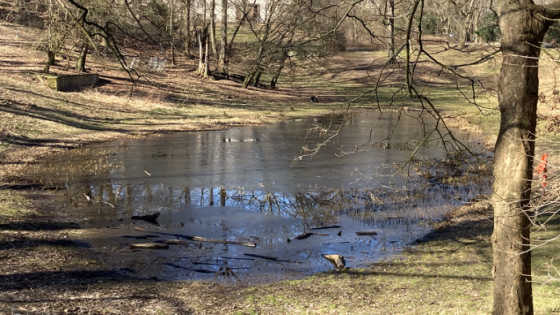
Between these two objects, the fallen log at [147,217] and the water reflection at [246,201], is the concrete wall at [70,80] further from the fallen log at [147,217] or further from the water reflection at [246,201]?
the fallen log at [147,217]

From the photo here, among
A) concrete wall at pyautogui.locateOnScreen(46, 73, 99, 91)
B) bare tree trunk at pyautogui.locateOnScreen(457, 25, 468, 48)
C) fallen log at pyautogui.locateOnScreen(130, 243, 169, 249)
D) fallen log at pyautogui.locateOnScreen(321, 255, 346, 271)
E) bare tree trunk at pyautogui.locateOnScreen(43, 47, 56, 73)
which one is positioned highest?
bare tree trunk at pyautogui.locateOnScreen(457, 25, 468, 48)

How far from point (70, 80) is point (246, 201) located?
17.7 m

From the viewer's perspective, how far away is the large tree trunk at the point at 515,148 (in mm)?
5320

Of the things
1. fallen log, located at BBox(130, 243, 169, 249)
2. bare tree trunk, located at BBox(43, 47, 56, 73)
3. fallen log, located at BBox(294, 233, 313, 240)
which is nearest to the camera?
fallen log, located at BBox(130, 243, 169, 249)

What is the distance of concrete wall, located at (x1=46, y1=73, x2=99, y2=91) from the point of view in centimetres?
2655

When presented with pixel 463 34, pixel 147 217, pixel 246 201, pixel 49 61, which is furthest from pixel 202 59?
pixel 463 34

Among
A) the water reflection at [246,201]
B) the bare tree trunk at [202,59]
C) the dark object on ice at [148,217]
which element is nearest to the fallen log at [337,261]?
the water reflection at [246,201]

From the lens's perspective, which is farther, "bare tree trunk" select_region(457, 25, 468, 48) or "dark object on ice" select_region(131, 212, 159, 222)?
"dark object on ice" select_region(131, 212, 159, 222)

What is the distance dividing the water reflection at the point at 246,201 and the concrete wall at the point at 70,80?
712cm

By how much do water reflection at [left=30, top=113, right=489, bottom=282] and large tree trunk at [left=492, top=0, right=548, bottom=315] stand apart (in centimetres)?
88

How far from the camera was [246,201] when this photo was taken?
45.8ft

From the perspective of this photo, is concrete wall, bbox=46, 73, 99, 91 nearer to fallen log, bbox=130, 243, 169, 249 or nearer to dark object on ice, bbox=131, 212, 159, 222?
dark object on ice, bbox=131, 212, 159, 222

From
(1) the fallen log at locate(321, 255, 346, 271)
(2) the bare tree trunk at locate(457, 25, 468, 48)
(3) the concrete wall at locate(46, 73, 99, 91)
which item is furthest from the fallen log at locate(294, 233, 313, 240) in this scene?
(3) the concrete wall at locate(46, 73, 99, 91)

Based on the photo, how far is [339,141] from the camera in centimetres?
2359
